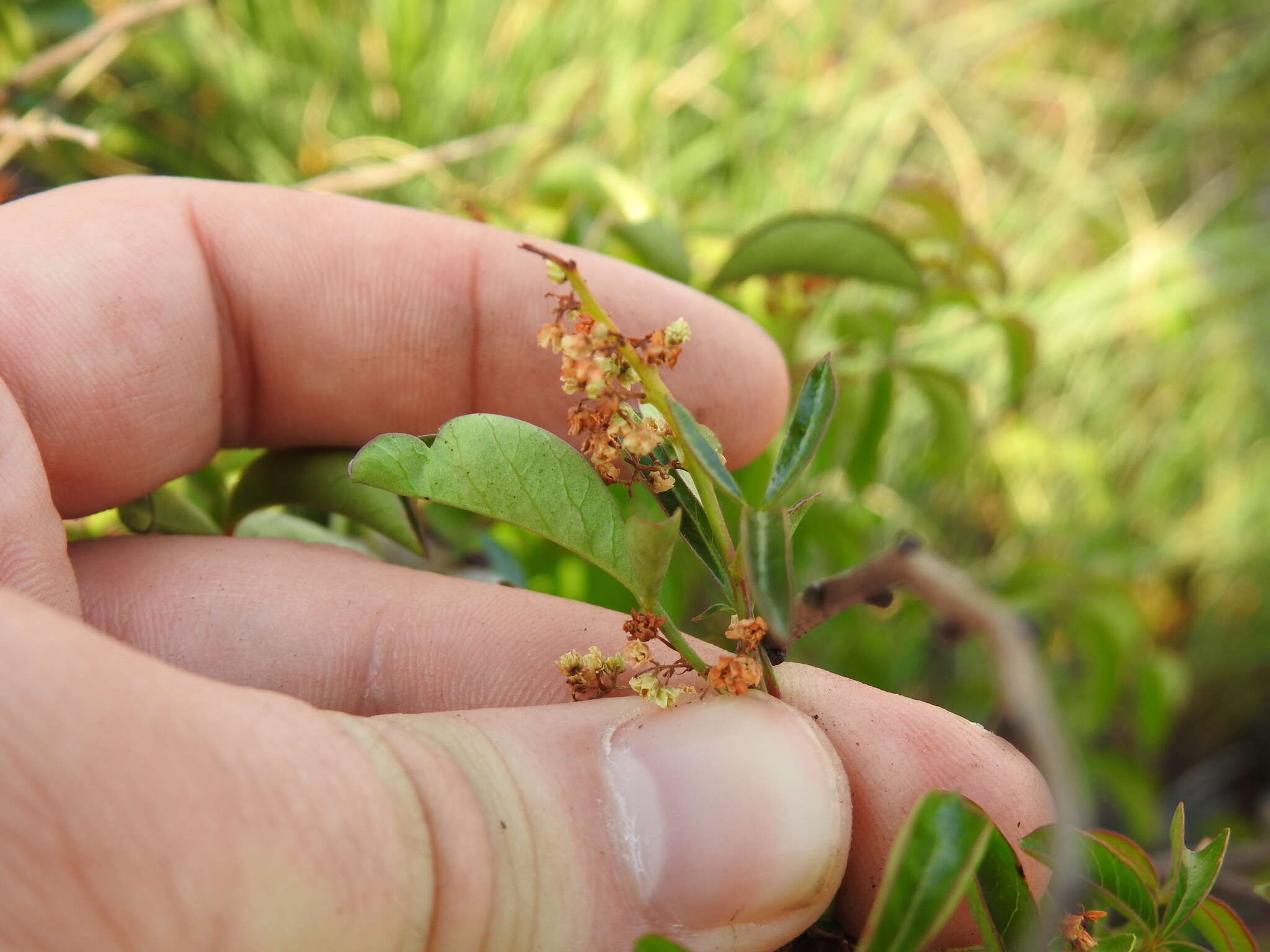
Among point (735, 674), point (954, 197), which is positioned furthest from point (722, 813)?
point (954, 197)

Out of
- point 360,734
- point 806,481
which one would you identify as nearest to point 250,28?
point 806,481

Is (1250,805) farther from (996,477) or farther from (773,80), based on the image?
(773,80)

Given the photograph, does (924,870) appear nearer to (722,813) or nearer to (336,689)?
(722,813)

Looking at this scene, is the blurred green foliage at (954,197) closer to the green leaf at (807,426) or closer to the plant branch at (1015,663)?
the green leaf at (807,426)

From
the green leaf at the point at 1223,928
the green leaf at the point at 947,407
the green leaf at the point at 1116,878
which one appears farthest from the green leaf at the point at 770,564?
the green leaf at the point at 947,407

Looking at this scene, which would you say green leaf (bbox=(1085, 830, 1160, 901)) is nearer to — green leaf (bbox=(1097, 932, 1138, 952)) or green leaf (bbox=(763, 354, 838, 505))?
green leaf (bbox=(1097, 932, 1138, 952))
